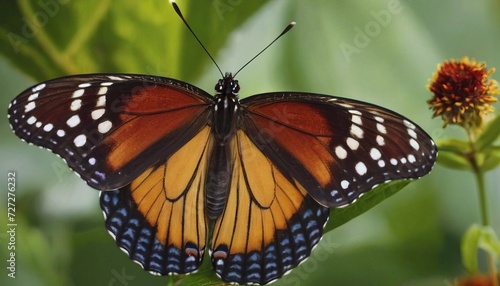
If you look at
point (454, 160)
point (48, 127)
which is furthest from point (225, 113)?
point (454, 160)

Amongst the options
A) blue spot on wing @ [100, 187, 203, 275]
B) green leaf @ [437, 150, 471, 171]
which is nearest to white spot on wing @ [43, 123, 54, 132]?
blue spot on wing @ [100, 187, 203, 275]

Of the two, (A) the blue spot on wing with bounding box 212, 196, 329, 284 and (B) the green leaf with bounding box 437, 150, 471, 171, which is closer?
(A) the blue spot on wing with bounding box 212, 196, 329, 284

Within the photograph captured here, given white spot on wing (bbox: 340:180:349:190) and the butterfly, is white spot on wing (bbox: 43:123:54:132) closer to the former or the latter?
the butterfly

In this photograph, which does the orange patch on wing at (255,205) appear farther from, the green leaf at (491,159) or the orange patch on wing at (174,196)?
the green leaf at (491,159)

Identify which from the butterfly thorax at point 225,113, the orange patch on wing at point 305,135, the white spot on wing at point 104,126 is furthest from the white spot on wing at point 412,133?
the white spot on wing at point 104,126

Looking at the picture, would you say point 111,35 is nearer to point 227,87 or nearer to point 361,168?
point 227,87

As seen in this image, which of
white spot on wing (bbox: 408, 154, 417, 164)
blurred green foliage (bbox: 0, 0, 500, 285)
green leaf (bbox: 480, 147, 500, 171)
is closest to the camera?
white spot on wing (bbox: 408, 154, 417, 164)

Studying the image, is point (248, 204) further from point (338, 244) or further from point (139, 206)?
point (338, 244)
